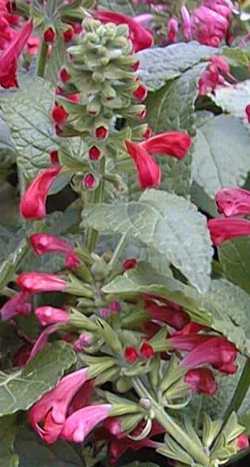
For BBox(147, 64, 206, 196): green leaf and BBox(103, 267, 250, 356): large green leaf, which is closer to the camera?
BBox(103, 267, 250, 356): large green leaf

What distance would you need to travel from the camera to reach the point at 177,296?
70cm

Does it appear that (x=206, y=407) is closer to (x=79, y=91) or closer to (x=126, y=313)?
(x=126, y=313)

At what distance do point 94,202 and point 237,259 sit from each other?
14 centimetres

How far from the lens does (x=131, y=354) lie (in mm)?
725

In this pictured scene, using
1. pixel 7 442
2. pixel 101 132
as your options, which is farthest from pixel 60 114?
pixel 7 442

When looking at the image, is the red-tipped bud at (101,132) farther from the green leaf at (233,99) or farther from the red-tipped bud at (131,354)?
the green leaf at (233,99)

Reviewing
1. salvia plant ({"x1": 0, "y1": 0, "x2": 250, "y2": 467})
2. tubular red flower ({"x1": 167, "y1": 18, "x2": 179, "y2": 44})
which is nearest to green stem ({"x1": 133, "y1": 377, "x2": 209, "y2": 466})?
salvia plant ({"x1": 0, "y1": 0, "x2": 250, "y2": 467})

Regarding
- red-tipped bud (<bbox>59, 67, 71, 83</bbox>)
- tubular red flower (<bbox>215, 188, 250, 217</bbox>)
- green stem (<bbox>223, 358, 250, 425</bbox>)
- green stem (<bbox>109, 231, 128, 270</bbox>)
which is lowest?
green stem (<bbox>223, 358, 250, 425</bbox>)

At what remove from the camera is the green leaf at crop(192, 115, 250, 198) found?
0.96 m

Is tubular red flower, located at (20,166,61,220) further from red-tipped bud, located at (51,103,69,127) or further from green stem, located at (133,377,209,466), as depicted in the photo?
green stem, located at (133,377,209,466)

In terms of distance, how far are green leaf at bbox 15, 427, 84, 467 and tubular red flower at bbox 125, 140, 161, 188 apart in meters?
0.24

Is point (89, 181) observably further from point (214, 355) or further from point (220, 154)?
point (220, 154)

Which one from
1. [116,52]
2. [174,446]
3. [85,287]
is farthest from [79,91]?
[174,446]

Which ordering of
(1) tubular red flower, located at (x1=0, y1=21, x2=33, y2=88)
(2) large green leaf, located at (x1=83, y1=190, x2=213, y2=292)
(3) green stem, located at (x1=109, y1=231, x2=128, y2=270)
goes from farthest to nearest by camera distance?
(1) tubular red flower, located at (x1=0, y1=21, x2=33, y2=88) → (3) green stem, located at (x1=109, y1=231, x2=128, y2=270) → (2) large green leaf, located at (x1=83, y1=190, x2=213, y2=292)
